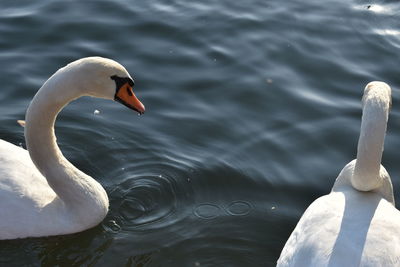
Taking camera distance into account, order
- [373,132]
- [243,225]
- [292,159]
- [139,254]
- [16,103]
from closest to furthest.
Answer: [373,132] < [139,254] < [243,225] < [292,159] < [16,103]

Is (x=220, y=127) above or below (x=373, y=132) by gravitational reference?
below

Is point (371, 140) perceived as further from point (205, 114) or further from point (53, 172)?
point (205, 114)

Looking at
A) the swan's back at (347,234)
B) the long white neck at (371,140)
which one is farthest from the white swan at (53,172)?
the long white neck at (371,140)

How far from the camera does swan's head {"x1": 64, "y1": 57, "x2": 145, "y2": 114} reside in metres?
7.52

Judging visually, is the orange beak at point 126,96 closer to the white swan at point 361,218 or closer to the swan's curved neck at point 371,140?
the white swan at point 361,218

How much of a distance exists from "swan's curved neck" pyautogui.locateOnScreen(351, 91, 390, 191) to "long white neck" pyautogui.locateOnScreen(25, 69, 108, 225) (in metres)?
2.77

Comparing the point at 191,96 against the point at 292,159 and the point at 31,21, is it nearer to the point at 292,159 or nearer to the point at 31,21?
the point at 292,159

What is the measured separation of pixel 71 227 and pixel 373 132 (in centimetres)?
327

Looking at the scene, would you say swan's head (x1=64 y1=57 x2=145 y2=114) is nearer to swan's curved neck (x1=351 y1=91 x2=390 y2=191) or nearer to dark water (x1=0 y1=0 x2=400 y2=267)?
dark water (x1=0 y1=0 x2=400 y2=267)

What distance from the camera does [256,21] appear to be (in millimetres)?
12812

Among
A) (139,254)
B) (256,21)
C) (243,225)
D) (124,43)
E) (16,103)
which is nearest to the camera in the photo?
(139,254)

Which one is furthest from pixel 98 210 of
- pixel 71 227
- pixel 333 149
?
pixel 333 149

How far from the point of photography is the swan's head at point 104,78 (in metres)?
7.52

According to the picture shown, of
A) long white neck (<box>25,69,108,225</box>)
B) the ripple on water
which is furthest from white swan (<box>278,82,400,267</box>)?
long white neck (<box>25,69,108,225</box>)
